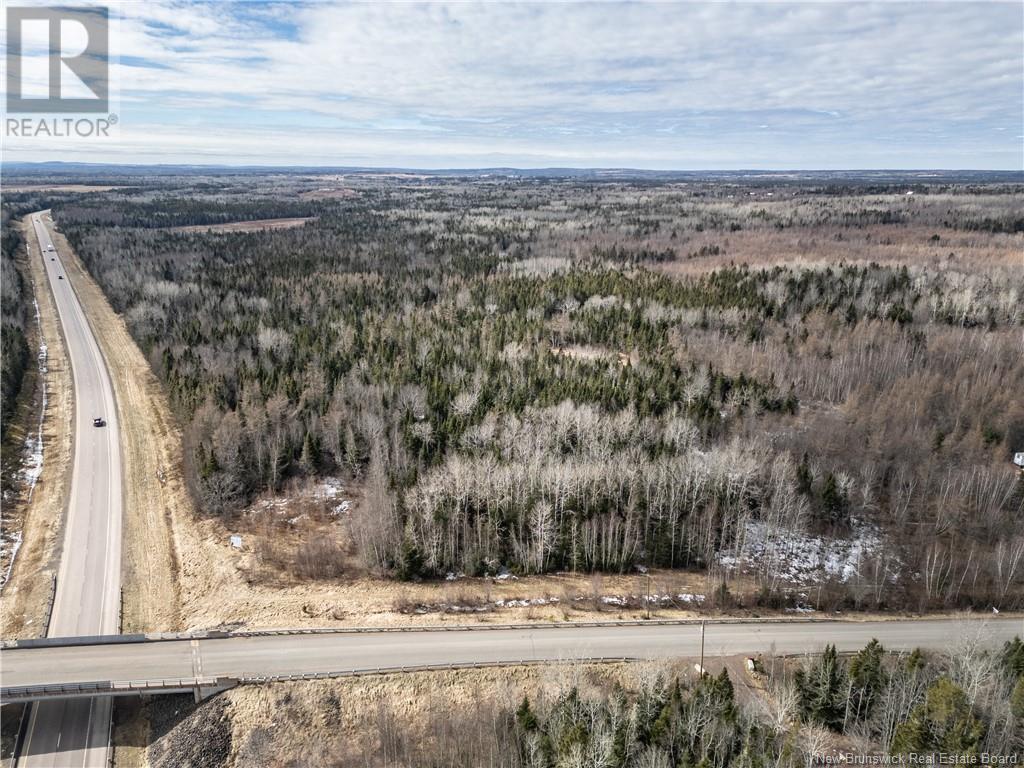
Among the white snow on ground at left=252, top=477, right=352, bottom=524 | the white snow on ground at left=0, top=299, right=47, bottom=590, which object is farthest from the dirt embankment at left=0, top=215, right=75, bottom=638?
the white snow on ground at left=252, top=477, right=352, bottom=524

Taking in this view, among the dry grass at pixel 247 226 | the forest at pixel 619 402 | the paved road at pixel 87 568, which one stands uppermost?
the dry grass at pixel 247 226

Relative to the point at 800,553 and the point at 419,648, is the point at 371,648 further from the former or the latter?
the point at 800,553

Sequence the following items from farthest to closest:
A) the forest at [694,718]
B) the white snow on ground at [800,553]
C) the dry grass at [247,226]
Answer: the dry grass at [247,226] → the white snow on ground at [800,553] → the forest at [694,718]

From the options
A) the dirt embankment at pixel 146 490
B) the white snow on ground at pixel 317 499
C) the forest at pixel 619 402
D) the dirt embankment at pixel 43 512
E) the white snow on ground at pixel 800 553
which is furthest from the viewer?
the white snow on ground at pixel 317 499

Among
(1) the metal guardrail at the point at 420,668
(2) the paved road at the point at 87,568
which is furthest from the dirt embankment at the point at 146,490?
(1) the metal guardrail at the point at 420,668

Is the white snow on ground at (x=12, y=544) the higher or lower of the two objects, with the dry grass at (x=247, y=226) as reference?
lower

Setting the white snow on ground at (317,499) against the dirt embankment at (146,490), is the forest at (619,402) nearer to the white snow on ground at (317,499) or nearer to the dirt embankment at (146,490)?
the white snow on ground at (317,499)

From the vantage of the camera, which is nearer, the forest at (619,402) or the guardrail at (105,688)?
the guardrail at (105,688)
